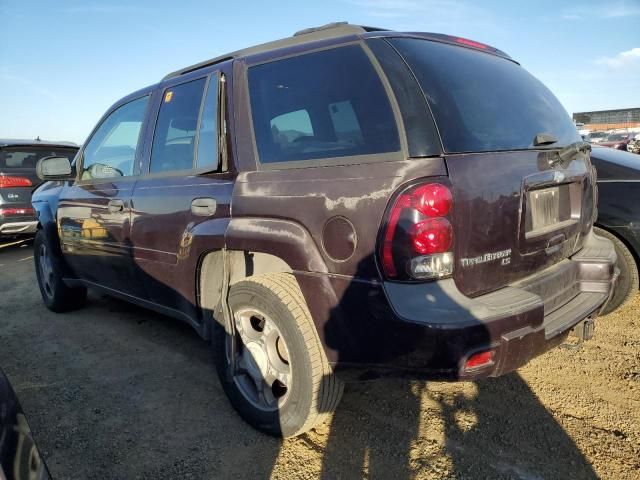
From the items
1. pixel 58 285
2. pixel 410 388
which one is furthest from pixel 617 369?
pixel 58 285

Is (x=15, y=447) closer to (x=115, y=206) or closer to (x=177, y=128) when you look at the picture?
(x=177, y=128)

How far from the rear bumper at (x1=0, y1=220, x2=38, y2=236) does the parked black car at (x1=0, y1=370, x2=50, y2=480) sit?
23.0ft

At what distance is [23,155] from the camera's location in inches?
304

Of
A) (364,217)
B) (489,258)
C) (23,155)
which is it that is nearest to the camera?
(364,217)

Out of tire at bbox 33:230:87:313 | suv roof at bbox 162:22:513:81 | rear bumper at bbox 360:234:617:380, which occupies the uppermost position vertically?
suv roof at bbox 162:22:513:81

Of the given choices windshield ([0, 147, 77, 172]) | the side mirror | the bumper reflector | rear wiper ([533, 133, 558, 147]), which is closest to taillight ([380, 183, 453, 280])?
the bumper reflector

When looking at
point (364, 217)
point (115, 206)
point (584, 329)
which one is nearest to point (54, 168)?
point (115, 206)

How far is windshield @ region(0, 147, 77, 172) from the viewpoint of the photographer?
7.51 m

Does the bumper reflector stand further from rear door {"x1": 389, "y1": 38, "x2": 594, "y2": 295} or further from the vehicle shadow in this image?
rear door {"x1": 389, "y1": 38, "x2": 594, "y2": 295}

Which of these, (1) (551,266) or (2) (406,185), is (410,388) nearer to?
(1) (551,266)

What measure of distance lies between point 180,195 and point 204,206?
0.30 metres

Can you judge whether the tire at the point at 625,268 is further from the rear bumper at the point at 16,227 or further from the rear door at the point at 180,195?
the rear bumper at the point at 16,227

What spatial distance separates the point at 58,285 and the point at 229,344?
2.78m

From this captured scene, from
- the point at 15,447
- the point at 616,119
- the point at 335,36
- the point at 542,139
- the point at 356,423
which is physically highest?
the point at 616,119
